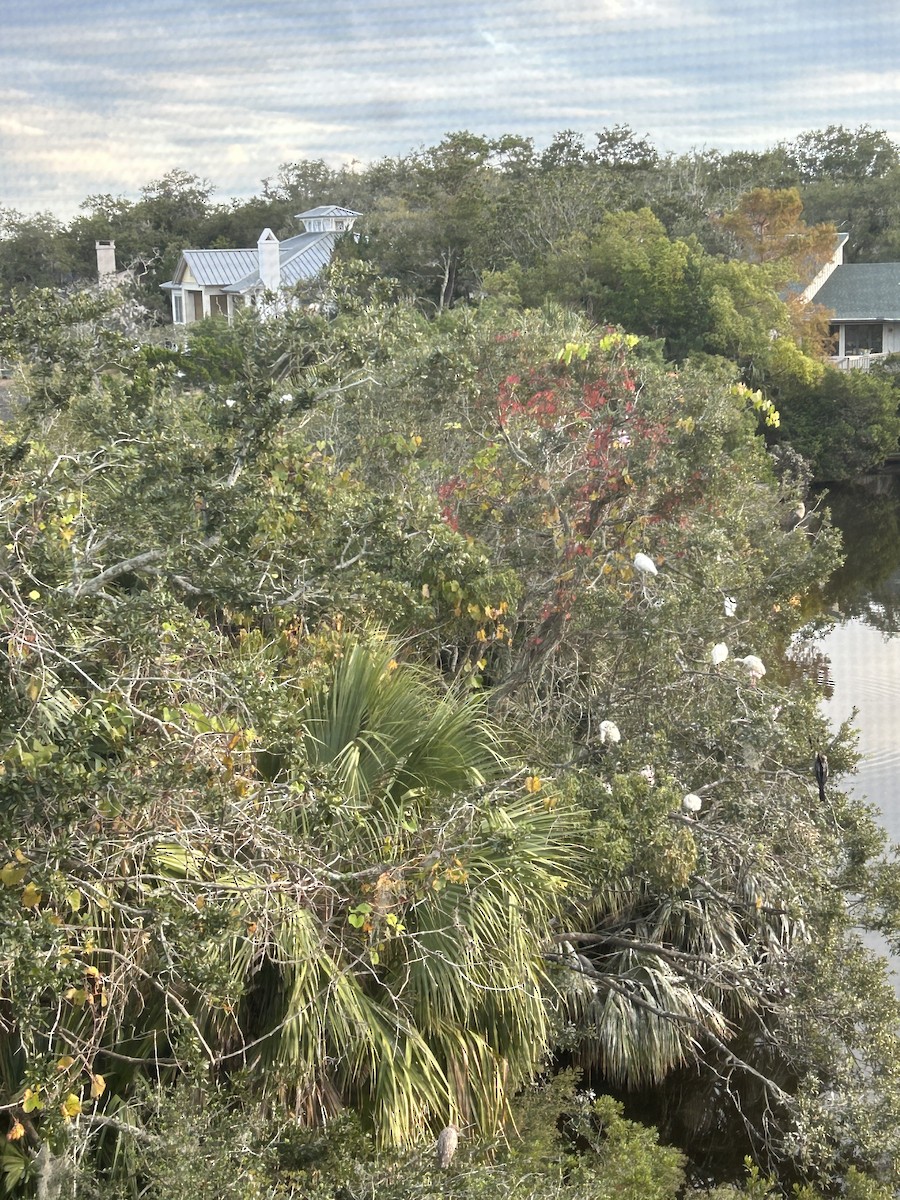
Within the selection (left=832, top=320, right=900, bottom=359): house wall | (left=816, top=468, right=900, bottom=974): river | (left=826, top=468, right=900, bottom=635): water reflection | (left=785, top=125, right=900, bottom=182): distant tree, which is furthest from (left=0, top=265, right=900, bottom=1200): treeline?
(left=785, top=125, right=900, bottom=182): distant tree

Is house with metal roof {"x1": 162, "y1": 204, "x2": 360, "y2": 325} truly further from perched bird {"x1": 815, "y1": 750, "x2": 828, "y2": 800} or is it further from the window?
perched bird {"x1": 815, "y1": 750, "x2": 828, "y2": 800}

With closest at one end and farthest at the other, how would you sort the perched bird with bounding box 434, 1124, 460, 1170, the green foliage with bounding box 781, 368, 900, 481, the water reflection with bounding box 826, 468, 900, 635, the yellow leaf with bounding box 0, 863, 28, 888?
the yellow leaf with bounding box 0, 863, 28, 888 < the perched bird with bounding box 434, 1124, 460, 1170 < the water reflection with bounding box 826, 468, 900, 635 < the green foliage with bounding box 781, 368, 900, 481

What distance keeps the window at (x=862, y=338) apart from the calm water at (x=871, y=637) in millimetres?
10386

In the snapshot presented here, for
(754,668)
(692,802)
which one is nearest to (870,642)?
(754,668)

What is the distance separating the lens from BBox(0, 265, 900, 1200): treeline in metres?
5.02

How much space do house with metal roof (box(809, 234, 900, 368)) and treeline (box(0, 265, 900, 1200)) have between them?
121 feet

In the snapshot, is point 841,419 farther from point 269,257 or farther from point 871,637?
point 269,257

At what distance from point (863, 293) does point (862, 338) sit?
175 cm

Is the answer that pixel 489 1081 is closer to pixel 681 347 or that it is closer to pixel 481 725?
pixel 481 725

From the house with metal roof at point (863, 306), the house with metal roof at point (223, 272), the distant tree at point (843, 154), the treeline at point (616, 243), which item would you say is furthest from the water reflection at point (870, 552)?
the distant tree at point (843, 154)

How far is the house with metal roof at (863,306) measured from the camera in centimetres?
4569

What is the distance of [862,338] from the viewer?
47625mm

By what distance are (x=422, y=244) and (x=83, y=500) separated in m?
32.4

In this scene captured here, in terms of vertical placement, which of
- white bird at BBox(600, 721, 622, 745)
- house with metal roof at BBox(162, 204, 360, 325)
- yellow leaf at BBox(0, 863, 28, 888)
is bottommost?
white bird at BBox(600, 721, 622, 745)
